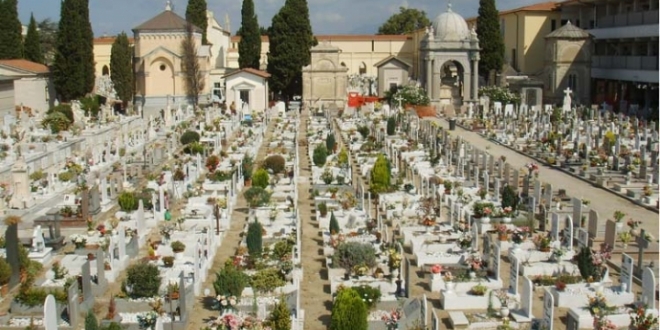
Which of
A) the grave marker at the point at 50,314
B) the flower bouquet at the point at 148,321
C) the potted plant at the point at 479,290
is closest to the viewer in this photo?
the grave marker at the point at 50,314

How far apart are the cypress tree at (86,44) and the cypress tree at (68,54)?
1.00ft

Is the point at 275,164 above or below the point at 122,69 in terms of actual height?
below

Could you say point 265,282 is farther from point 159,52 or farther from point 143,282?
point 159,52

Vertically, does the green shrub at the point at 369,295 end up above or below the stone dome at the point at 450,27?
below

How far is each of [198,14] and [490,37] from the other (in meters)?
21.4

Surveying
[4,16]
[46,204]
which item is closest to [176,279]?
[46,204]

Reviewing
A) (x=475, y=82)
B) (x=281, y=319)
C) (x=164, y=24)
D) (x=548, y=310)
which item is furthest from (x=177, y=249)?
(x=164, y=24)

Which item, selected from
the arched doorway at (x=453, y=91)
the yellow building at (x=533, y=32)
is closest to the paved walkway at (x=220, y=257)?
the arched doorway at (x=453, y=91)

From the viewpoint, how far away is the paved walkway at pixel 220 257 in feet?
42.0

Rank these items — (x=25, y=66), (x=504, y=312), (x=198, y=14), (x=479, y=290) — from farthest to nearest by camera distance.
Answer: (x=198, y=14)
(x=25, y=66)
(x=479, y=290)
(x=504, y=312)

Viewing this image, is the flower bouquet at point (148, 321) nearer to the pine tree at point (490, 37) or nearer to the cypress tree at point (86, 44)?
the cypress tree at point (86, 44)

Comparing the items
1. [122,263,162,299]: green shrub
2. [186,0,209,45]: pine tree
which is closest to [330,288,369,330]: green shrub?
[122,263,162,299]: green shrub

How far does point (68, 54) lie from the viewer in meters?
47.3

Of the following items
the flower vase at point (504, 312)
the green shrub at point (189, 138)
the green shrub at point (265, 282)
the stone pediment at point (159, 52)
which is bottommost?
the flower vase at point (504, 312)
